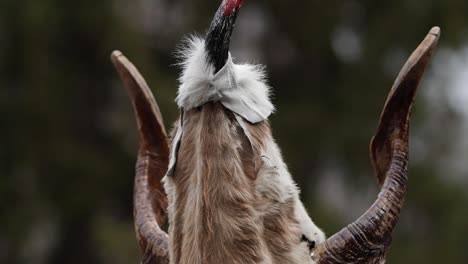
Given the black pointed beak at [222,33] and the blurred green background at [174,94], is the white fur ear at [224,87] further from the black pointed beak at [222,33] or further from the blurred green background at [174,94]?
the blurred green background at [174,94]

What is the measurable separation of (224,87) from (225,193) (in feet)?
1.14

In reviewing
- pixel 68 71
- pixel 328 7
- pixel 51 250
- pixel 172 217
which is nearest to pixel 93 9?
pixel 68 71

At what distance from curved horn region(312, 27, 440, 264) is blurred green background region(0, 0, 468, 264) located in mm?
10642

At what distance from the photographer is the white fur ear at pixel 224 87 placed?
3373mm

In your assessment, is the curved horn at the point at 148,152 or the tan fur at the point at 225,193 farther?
the curved horn at the point at 148,152

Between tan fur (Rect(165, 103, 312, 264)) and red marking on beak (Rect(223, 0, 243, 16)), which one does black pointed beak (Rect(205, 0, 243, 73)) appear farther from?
tan fur (Rect(165, 103, 312, 264))

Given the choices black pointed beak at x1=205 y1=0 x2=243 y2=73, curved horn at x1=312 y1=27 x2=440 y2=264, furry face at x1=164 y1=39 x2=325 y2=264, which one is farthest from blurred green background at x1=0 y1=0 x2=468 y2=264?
black pointed beak at x1=205 y1=0 x2=243 y2=73

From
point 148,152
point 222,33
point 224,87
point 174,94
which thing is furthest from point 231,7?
point 174,94

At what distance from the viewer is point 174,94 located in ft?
50.3

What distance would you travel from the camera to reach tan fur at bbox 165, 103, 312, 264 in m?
3.41

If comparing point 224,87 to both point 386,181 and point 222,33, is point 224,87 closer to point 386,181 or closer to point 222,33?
point 222,33

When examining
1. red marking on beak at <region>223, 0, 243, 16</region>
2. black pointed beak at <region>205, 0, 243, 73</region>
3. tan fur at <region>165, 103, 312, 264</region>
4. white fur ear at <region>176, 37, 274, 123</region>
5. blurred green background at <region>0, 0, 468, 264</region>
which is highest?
red marking on beak at <region>223, 0, 243, 16</region>

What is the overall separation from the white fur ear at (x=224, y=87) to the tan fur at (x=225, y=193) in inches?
1.4

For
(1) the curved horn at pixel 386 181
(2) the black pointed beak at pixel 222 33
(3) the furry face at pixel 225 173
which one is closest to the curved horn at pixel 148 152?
(1) the curved horn at pixel 386 181
